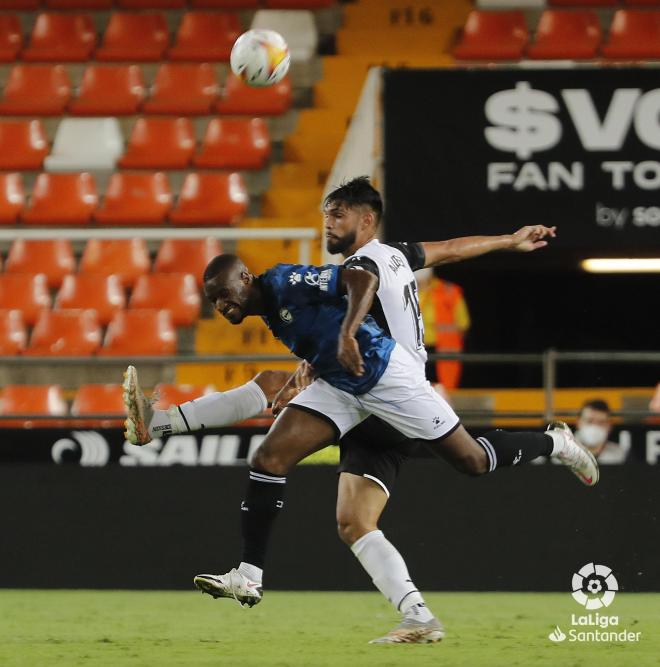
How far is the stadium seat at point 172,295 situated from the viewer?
11852 millimetres

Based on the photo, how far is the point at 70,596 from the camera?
8.35 meters

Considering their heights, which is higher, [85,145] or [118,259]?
[85,145]

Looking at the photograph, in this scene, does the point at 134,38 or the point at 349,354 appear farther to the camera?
the point at 134,38

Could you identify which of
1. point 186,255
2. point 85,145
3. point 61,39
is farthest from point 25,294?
point 61,39

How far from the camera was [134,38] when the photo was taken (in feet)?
49.4

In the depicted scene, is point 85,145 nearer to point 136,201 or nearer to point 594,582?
point 136,201

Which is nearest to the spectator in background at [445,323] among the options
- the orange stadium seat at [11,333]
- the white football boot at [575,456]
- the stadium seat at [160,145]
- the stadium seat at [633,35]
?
the orange stadium seat at [11,333]

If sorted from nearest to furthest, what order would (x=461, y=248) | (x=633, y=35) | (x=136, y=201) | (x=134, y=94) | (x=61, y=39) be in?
(x=461, y=248) < (x=136, y=201) < (x=134, y=94) < (x=633, y=35) < (x=61, y=39)

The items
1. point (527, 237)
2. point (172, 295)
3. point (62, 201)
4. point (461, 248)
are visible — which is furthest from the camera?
point (62, 201)

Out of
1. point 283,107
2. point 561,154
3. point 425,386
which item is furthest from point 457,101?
point 283,107

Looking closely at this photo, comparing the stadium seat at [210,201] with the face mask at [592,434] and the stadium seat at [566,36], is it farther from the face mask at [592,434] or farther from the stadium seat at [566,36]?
the face mask at [592,434]

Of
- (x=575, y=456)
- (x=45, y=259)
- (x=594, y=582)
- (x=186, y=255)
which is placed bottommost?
(x=594, y=582)

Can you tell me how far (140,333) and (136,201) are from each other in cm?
201

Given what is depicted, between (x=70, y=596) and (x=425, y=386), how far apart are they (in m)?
3.43
